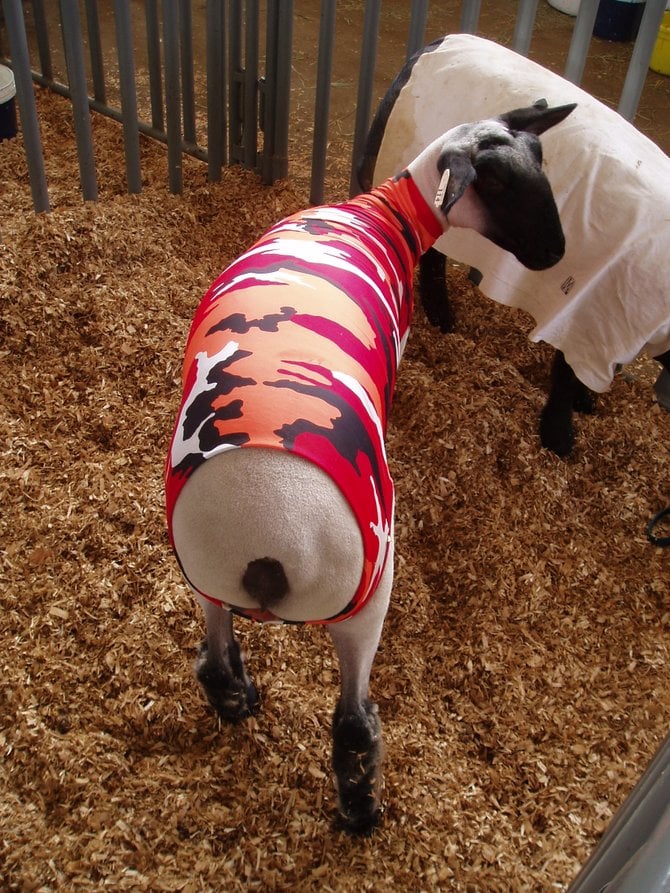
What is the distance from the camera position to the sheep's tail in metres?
1.38

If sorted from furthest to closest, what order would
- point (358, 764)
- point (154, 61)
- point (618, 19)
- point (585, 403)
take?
point (618, 19) → point (154, 61) → point (585, 403) → point (358, 764)

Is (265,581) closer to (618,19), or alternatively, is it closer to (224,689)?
(224,689)

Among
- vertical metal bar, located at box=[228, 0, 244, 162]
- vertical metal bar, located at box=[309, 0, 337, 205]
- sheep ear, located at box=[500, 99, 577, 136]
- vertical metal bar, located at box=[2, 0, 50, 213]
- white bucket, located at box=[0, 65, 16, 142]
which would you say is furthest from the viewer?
white bucket, located at box=[0, 65, 16, 142]

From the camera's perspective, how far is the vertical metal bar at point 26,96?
3.18 m

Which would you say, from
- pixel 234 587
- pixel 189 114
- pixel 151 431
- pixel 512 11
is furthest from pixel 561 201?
pixel 512 11

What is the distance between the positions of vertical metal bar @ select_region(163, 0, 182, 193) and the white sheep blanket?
139cm

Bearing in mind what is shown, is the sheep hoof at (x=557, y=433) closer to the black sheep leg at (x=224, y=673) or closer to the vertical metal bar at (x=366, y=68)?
the vertical metal bar at (x=366, y=68)

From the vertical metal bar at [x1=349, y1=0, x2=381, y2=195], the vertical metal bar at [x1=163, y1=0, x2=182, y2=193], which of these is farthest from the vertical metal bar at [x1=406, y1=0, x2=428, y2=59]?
the vertical metal bar at [x1=163, y1=0, x2=182, y2=193]

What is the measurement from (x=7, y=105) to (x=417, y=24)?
7.29 feet

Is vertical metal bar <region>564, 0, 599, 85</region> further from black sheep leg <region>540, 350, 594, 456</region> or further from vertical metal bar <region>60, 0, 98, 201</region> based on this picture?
vertical metal bar <region>60, 0, 98, 201</region>

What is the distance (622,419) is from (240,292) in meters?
2.06

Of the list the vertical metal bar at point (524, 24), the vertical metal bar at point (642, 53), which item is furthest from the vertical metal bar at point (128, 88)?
the vertical metal bar at point (642, 53)

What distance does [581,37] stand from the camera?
3.40 meters

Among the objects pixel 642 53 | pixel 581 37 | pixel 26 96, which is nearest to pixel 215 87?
pixel 26 96
